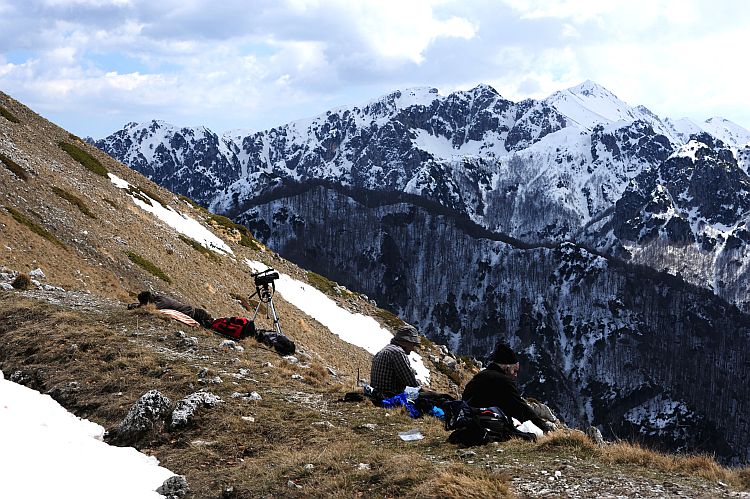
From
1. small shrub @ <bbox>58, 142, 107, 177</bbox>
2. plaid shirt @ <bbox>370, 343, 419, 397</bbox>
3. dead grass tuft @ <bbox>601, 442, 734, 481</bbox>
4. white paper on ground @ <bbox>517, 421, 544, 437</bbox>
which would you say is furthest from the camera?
small shrub @ <bbox>58, 142, 107, 177</bbox>

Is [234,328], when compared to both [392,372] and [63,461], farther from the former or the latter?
[63,461]

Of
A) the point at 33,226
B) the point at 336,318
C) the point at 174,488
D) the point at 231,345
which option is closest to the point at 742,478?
the point at 174,488

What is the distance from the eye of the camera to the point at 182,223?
56.0 metres

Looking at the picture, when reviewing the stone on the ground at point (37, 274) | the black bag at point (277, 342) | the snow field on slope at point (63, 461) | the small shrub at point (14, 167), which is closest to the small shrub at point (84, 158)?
the small shrub at point (14, 167)

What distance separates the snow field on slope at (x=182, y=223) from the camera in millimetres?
53625

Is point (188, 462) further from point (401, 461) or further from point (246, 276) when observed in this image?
point (246, 276)

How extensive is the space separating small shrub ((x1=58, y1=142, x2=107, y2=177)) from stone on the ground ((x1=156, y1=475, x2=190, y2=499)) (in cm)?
5190

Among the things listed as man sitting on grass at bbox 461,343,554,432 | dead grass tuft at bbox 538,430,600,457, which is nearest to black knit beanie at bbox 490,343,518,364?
man sitting on grass at bbox 461,343,554,432

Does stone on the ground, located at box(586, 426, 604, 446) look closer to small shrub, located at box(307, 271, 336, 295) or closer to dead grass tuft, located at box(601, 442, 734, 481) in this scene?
dead grass tuft, located at box(601, 442, 734, 481)

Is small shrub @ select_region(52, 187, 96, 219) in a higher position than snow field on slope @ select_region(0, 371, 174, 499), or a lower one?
higher

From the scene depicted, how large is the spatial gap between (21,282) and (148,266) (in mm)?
11662

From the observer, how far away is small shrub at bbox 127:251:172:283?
3666 centimetres

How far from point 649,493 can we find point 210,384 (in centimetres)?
1025

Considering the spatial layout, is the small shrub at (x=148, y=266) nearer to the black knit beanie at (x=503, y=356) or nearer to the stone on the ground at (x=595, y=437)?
the black knit beanie at (x=503, y=356)
